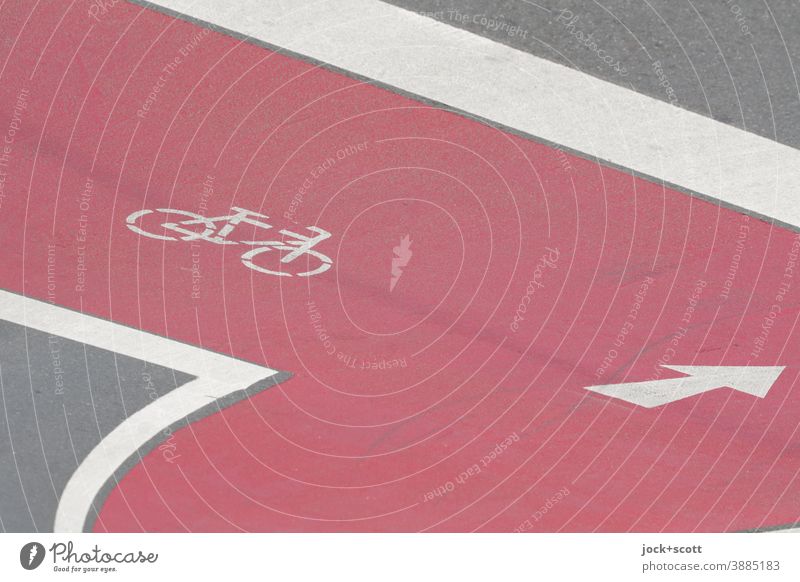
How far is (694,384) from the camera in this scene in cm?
312

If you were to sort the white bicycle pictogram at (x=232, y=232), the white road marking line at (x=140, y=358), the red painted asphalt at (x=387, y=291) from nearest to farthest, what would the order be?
the red painted asphalt at (x=387, y=291)
the white bicycle pictogram at (x=232, y=232)
the white road marking line at (x=140, y=358)

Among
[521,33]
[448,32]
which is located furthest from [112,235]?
[521,33]

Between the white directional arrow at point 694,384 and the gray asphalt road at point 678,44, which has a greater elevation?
the gray asphalt road at point 678,44

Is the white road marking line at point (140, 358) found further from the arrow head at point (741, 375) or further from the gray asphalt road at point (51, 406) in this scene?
the arrow head at point (741, 375)

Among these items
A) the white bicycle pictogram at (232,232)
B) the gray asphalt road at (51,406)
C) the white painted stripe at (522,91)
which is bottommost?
the gray asphalt road at (51,406)

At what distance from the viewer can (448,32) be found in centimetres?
276

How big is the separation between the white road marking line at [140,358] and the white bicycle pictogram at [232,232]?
1.59ft

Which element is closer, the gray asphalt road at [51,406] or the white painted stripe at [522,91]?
the white painted stripe at [522,91]

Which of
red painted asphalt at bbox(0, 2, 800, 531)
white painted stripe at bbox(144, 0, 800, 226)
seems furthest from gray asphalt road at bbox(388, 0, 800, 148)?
red painted asphalt at bbox(0, 2, 800, 531)

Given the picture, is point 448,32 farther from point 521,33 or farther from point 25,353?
point 25,353

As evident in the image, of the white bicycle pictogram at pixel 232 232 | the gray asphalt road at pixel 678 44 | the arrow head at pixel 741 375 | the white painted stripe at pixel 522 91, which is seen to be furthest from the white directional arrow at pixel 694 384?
the white bicycle pictogram at pixel 232 232

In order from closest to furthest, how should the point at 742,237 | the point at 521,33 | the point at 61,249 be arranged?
1. the point at 521,33
2. the point at 742,237
3. the point at 61,249

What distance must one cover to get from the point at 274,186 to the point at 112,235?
77 cm

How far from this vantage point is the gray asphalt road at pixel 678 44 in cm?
268
